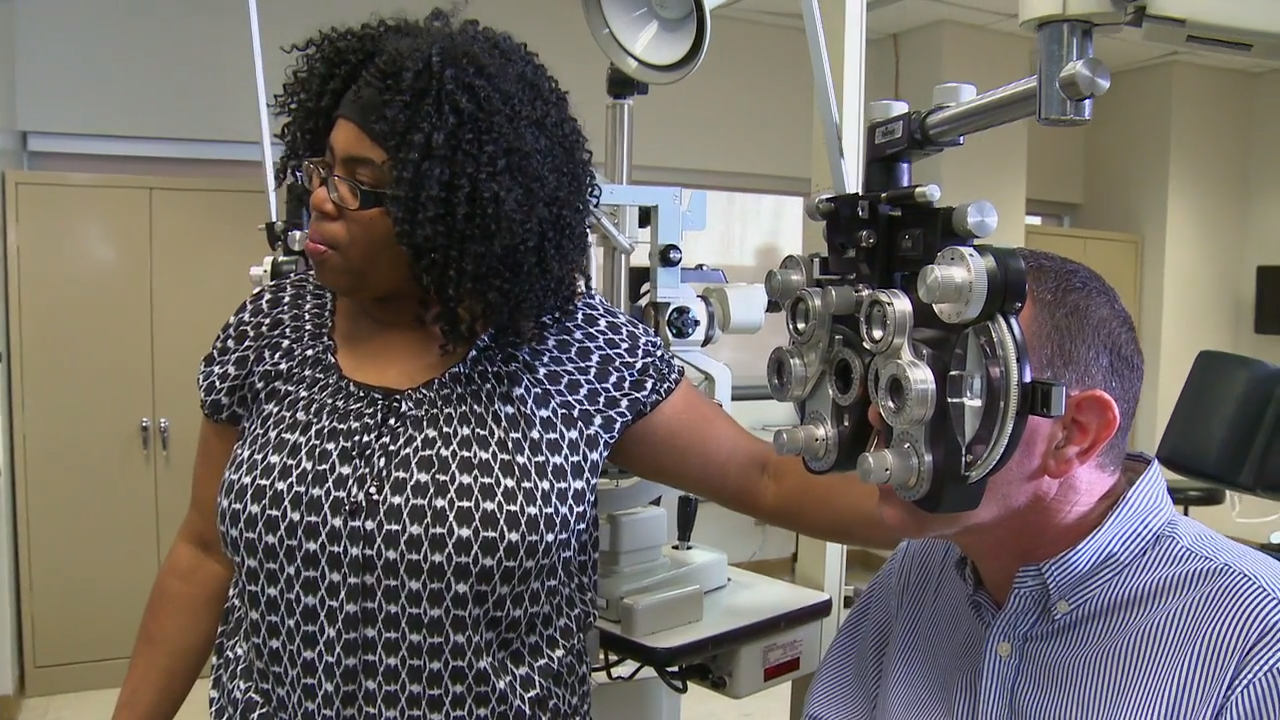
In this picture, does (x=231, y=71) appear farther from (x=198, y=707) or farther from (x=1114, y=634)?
(x=1114, y=634)

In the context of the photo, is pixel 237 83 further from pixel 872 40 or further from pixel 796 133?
pixel 872 40

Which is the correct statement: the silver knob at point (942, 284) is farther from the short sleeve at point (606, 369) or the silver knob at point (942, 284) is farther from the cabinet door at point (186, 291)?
the cabinet door at point (186, 291)

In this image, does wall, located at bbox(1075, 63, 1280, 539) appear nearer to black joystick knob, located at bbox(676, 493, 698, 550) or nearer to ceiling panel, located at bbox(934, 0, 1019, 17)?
ceiling panel, located at bbox(934, 0, 1019, 17)

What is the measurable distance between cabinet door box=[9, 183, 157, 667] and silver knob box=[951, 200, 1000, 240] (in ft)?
10.3

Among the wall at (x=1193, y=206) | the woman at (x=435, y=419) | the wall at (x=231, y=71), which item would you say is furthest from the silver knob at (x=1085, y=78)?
the wall at (x=1193, y=206)

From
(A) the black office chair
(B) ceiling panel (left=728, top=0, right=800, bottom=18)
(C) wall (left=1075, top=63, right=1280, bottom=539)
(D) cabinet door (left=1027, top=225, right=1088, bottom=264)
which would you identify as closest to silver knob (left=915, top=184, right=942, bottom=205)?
(A) the black office chair

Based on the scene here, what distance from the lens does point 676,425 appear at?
1.19m

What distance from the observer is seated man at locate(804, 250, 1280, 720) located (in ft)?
2.52

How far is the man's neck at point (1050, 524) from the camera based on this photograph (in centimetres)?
86

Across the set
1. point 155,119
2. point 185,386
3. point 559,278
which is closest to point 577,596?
point 559,278

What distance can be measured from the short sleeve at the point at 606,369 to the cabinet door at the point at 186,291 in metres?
2.45

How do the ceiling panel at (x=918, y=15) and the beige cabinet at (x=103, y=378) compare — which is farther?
the ceiling panel at (x=918, y=15)

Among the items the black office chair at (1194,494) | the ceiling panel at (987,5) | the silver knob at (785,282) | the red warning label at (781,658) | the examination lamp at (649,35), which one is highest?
the ceiling panel at (987,5)

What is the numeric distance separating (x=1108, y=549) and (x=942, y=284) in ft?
1.20
